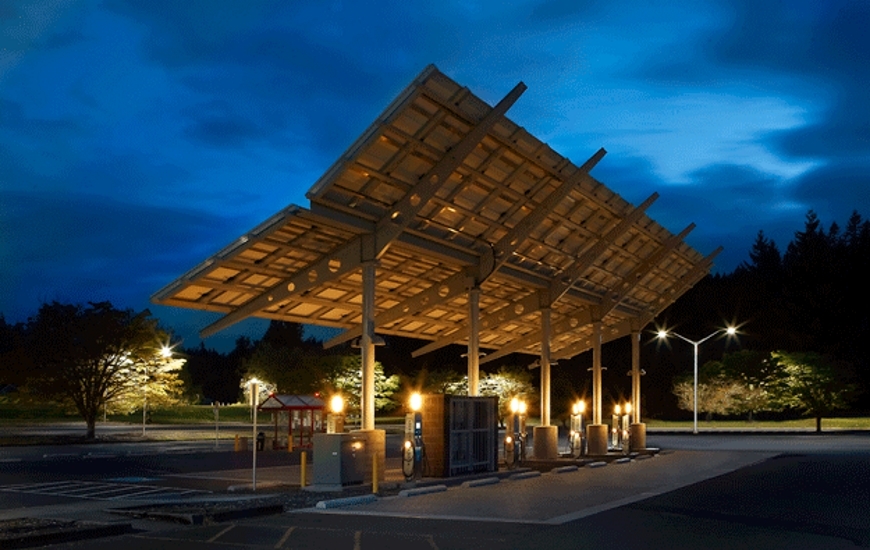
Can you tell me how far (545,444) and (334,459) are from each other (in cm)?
1246

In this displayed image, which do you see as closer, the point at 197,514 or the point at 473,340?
the point at 197,514

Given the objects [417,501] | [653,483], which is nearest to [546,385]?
[653,483]

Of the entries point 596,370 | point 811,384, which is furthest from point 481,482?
point 811,384

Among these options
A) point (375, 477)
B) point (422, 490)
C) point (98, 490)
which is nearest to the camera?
point (375, 477)

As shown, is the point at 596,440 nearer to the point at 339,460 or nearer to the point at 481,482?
the point at 481,482

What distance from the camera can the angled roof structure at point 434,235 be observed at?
69.4ft

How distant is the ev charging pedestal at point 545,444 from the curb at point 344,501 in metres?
13.5

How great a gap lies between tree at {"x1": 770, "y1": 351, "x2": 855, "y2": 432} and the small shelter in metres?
35.2

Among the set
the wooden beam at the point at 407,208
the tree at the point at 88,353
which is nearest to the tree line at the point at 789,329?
the tree at the point at 88,353

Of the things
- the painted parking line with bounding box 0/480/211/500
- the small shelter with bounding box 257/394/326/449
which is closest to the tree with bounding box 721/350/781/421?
the small shelter with bounding box 257/394/326/449

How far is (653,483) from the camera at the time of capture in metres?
23.3

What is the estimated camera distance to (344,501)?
57.1ft

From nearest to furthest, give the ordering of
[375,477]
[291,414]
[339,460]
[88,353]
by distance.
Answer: [375,477] → [339,460] → [291,414] → [88,353]

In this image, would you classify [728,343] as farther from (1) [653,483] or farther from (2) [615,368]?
(1) [653,483]
